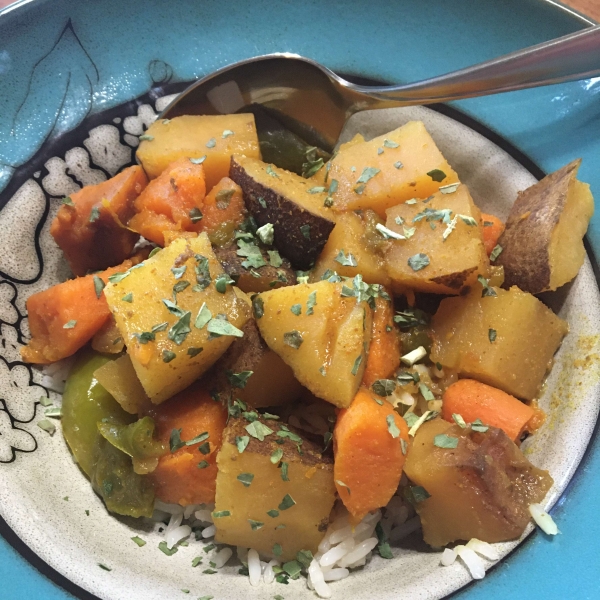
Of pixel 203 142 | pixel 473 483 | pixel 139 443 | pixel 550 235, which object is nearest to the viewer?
pixel 473 483

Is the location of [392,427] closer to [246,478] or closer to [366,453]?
[366,453]

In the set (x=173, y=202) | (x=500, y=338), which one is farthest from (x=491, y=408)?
(x=173, y=202)

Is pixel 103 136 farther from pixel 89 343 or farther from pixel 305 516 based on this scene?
pixel 305 516

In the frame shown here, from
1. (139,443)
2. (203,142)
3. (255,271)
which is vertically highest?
(203,142)

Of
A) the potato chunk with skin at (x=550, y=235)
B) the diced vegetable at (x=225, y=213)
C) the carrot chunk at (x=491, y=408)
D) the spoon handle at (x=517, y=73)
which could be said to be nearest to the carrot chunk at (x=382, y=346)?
the carrot chunk at (x=491, y=408)

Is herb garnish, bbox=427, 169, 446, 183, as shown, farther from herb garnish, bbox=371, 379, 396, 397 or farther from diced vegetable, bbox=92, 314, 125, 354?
diced vegetable, bbox=92, 314, 125, 354

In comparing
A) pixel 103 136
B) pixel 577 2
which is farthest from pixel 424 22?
pixel 103 136

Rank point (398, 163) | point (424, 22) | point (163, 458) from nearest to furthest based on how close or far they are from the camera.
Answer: point (163, 458) → point (398, 163) → point (424, 22)
